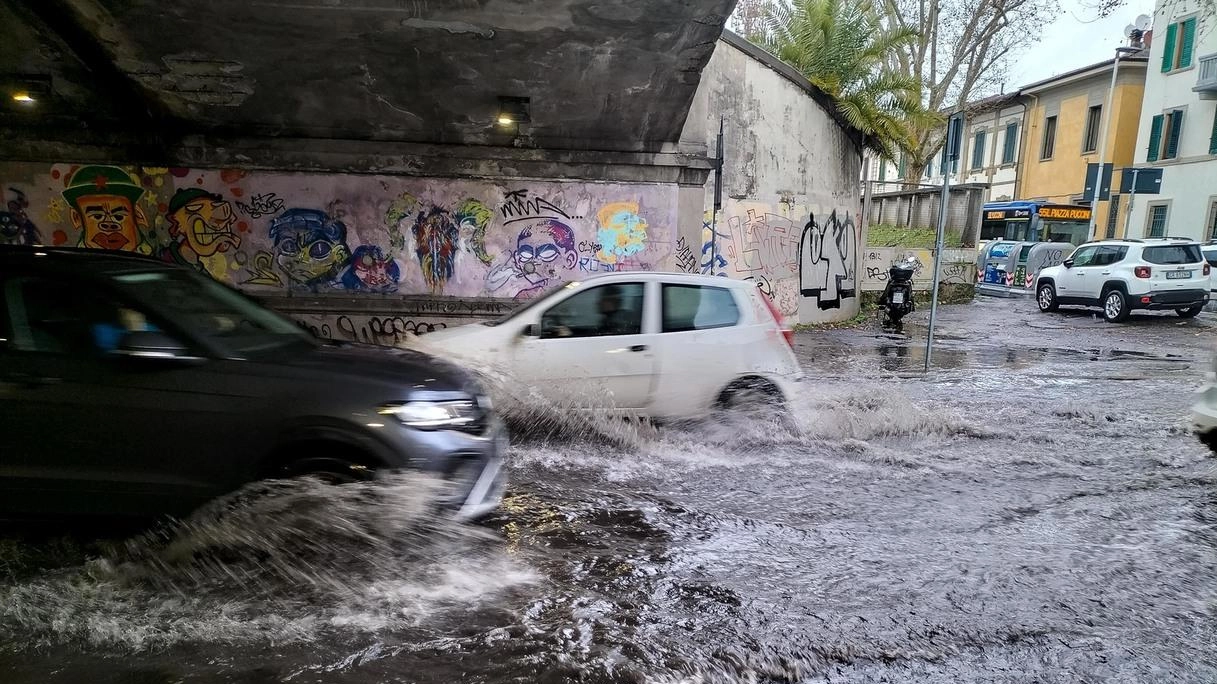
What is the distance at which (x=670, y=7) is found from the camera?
794cm

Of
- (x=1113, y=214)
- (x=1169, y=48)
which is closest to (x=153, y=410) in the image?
(x=1113, y=214)

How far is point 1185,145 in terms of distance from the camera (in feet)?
93.5

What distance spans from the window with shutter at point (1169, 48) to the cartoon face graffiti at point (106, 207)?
36794 millimetres

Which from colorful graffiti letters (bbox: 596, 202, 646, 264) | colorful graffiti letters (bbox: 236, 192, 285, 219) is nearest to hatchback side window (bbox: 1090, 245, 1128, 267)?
colorful graffiti letters (bbox: 596, 202, 646, 264)

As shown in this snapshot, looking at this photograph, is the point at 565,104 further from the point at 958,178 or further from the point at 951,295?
the point at 958,178

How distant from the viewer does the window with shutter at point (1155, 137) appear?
96.9 feet

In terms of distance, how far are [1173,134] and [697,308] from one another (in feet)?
108

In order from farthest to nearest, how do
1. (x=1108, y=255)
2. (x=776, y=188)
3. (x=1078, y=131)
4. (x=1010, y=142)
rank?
(x=1010, y=142)
(x=1078, y=131)
(x=1108, y=255)
(x=776, y=188)

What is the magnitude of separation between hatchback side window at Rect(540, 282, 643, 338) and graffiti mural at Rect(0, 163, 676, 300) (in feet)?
16.3

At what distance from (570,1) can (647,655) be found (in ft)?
23.0

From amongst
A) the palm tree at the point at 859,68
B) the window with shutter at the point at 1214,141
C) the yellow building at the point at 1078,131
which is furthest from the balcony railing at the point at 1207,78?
the palm tree at the point at 859,68

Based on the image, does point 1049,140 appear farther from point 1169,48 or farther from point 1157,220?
point 1157,220

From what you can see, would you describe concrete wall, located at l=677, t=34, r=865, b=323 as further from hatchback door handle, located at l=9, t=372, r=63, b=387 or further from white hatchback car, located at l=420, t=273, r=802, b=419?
hatchback door handle, located at l=9, t=372, r=63, b=387

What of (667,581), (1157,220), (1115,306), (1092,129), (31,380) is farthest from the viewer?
(1092,129)
